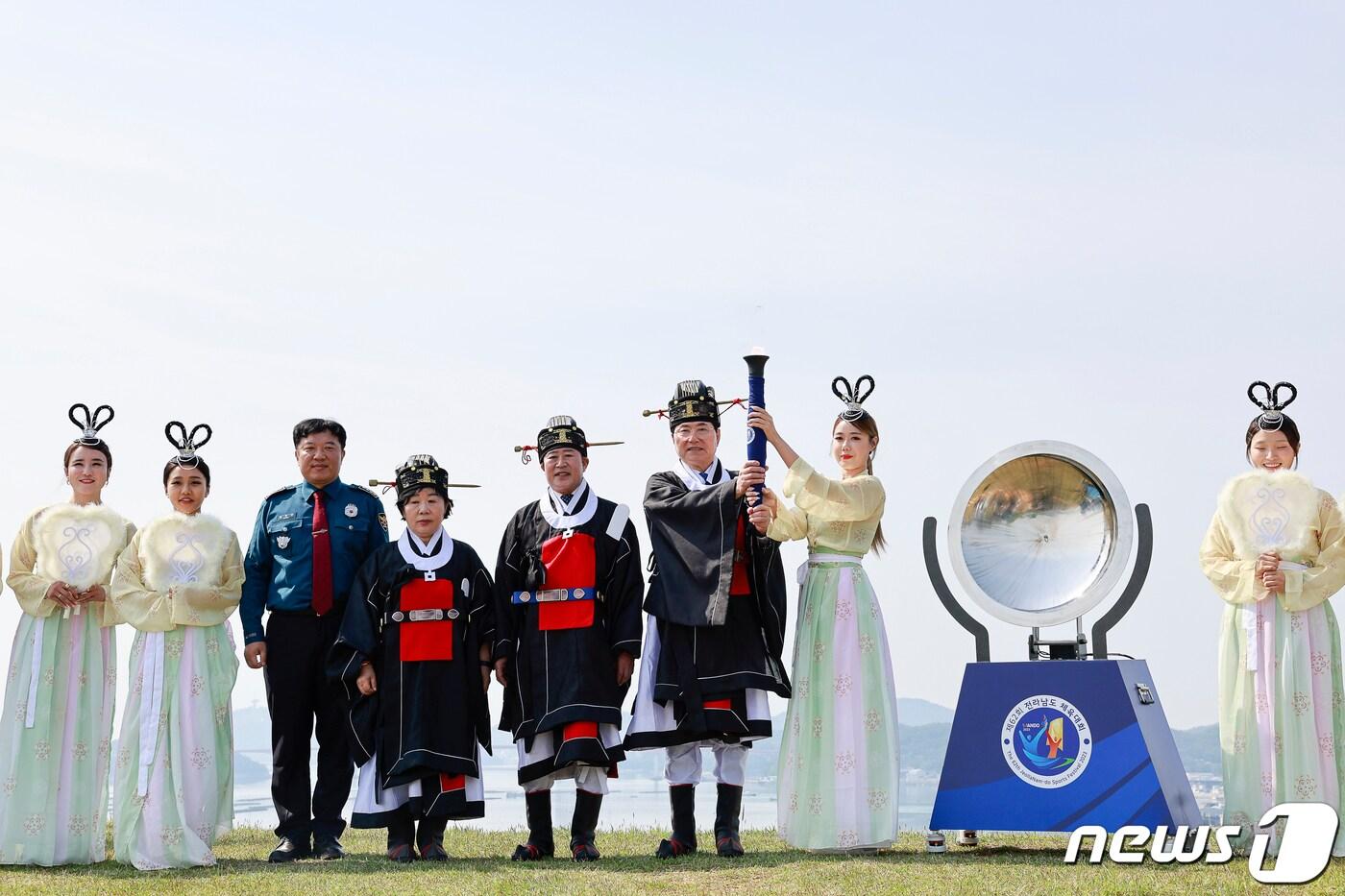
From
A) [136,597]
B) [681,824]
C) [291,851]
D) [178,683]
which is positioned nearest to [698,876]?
[681,824]

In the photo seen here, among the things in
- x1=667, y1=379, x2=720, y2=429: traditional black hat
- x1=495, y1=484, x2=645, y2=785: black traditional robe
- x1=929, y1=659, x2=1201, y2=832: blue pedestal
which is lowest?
x1=929, y1=659, x2=1201, y2=832: blue pedestal

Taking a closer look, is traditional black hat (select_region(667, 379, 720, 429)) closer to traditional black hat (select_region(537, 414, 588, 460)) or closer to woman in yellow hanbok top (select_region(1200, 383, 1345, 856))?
traditional black hat (select_region(537, 414, 588, 460))

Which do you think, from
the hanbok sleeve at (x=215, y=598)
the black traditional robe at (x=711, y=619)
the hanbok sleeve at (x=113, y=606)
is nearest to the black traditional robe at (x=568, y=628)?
the black traditional robe at (x=711, y=619)

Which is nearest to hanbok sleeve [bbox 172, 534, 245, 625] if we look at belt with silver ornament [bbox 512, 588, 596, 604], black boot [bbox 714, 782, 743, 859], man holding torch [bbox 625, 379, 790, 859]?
belt with silver ornament [bbox 512, 588, 596, 604]

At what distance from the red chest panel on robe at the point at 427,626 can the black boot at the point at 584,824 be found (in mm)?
800

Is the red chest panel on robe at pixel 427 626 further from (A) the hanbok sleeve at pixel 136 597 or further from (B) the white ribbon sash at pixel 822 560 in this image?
(B) the white ribbon sash at pixel 822 560

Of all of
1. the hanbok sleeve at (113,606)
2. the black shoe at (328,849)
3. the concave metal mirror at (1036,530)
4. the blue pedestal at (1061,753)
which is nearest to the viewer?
the blue pedestal at (1061,753)

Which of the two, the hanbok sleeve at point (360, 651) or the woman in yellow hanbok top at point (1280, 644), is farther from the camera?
the hanbok sleeve at point (360, 651)

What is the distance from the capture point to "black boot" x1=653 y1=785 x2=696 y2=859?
5949 mm

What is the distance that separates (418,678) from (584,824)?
900mm

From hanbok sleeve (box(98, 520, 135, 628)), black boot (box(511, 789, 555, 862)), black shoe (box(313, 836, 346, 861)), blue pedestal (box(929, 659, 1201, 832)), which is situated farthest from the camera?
hanbok sleeve (box(98, 520, 135, 628))

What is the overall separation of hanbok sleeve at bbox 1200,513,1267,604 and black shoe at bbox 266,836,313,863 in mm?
3956

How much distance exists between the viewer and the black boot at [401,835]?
610 cm

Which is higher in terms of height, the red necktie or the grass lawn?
the red necktie
